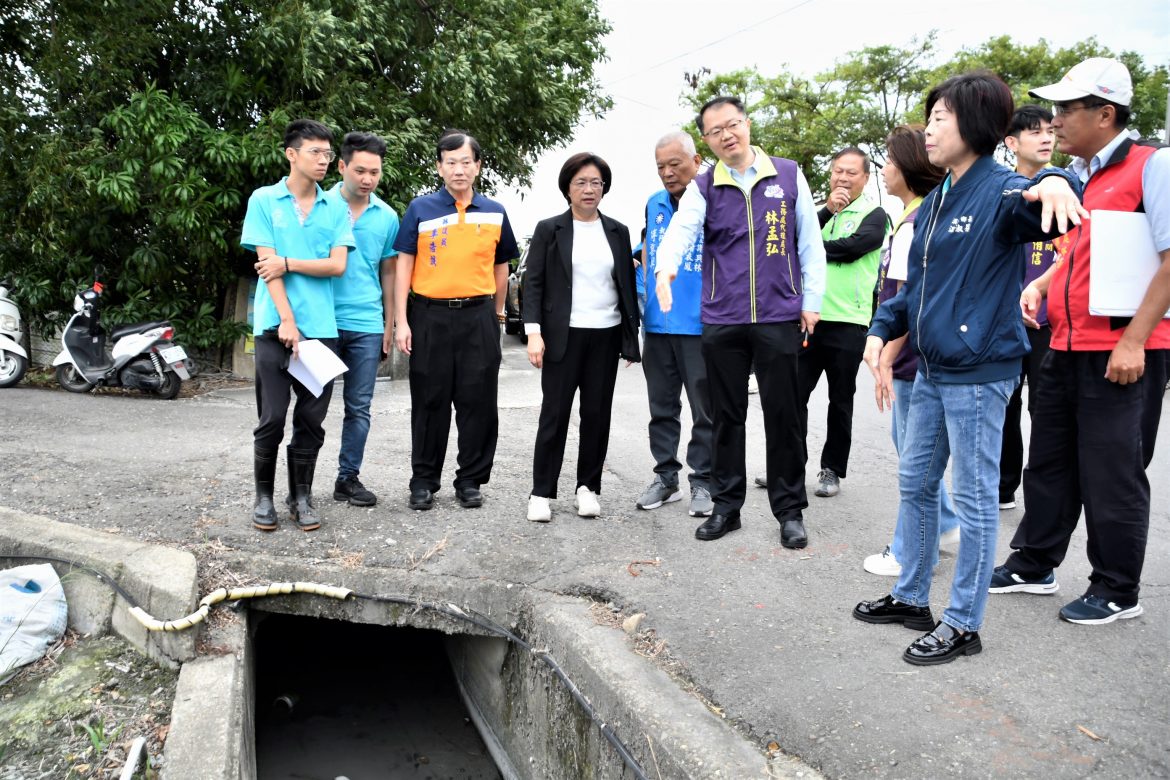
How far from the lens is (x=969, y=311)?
3.01 m

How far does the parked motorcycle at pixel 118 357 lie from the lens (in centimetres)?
873

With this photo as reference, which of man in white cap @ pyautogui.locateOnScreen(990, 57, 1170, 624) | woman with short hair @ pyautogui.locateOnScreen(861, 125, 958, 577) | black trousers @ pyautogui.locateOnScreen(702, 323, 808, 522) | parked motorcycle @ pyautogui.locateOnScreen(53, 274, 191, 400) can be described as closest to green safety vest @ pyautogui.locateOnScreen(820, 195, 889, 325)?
woman with short hair @ pyautogui.locateOnScreen(861, 125, 958, 577)

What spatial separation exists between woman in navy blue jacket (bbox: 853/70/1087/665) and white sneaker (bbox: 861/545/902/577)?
0.79 meters

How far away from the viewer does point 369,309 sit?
4801mm

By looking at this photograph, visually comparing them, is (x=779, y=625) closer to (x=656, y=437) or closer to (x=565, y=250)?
(x=656, y=437)

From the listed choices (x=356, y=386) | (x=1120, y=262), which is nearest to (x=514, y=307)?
(x=356, y=386)

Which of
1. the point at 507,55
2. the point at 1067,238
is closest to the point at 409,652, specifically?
the point at 1067,238

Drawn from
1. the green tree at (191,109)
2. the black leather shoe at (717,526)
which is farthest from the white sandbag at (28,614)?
the green tree at (191,109)

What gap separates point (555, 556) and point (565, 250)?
1527 mm

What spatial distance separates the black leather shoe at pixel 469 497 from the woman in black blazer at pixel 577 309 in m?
0.34

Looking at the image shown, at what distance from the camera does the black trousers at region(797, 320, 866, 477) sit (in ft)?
16.7

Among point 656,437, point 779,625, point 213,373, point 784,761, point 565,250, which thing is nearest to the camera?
point 784,761

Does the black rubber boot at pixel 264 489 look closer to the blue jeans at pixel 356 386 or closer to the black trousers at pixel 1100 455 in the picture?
the blue jeans at pixel 356 386

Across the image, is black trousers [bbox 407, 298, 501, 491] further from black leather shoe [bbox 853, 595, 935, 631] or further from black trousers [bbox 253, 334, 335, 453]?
black leather shoe [bbox 853, 595, 935, 631]
